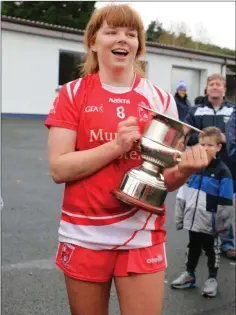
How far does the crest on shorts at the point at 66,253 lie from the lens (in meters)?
1.92

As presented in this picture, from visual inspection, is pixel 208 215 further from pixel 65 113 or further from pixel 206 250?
pixel 65 113

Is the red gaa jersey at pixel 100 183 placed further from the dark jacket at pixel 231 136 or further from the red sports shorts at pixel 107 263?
the dark jacket at pixel 231 136

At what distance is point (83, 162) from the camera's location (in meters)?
1.80

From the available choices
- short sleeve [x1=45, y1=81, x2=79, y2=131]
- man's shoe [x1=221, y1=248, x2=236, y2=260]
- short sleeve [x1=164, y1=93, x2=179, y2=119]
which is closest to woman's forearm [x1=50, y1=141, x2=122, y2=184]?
short sleeve [x1=45, y1=81, x2=79, y2=131]

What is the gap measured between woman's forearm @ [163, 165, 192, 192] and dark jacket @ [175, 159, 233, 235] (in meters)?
A: 2.09

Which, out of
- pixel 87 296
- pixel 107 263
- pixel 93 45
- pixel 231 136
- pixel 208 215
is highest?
pixel 93 45

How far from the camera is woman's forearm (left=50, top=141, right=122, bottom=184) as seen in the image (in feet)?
5.79

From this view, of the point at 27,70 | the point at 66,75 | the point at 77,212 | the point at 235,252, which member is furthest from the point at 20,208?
the point at 66,75

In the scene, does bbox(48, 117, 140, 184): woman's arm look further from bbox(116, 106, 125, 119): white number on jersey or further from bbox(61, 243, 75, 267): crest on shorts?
bbox(61, 243, 75, 267): crest on shorts

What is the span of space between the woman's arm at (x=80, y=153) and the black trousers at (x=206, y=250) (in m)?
2.48

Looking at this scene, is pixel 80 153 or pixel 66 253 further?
pixel 66 253

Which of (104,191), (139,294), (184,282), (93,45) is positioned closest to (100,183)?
(104,191)

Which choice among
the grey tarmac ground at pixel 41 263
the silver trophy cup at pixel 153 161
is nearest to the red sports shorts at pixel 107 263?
the silver trophy cup at pixel 153 161

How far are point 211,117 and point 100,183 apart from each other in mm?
2970
